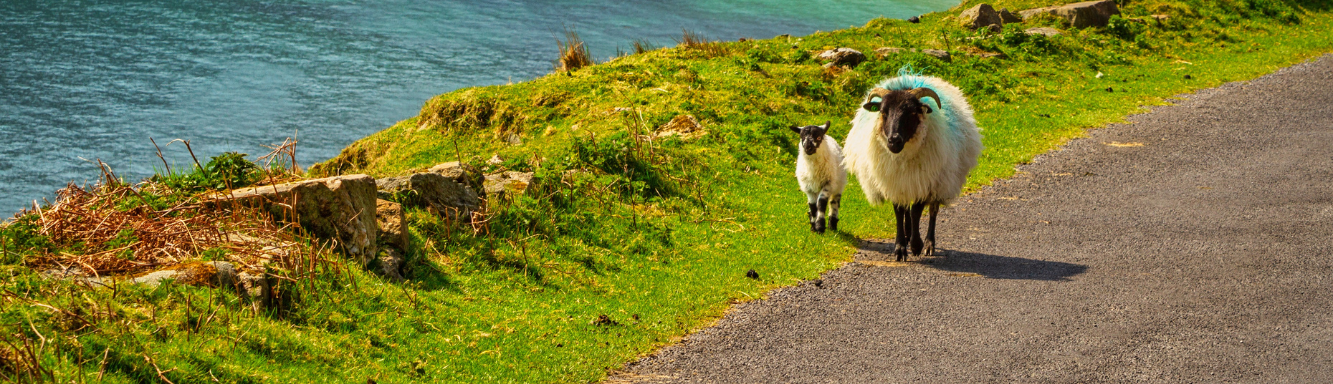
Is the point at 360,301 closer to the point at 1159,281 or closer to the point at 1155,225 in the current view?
the point at 1159,281

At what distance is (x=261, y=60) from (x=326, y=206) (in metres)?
31.1

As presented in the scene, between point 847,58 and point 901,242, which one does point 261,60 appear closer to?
point 847,58

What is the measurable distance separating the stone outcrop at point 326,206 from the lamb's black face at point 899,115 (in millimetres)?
5479

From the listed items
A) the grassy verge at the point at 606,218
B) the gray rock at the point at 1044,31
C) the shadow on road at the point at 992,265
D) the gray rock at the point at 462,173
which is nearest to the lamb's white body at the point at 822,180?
the grassy verge at the point at 606,218

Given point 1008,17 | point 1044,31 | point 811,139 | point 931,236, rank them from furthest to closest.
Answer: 1. point 1008,17
2. point 1044,31
3. point 811,139
4. point 931,236

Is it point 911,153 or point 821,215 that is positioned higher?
point 911,153

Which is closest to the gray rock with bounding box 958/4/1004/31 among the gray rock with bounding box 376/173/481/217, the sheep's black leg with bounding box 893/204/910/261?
the sheep's black leg with bounding box 893/204/910/261

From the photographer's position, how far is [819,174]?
483 inches

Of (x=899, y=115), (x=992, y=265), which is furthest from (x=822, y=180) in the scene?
(x=992, y=265)

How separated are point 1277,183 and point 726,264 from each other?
29.3ft

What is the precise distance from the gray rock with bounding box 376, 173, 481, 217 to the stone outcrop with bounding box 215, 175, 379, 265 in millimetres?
1591

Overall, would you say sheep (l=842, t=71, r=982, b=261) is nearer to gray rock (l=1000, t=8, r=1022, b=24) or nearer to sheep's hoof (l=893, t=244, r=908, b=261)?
sheep's hoof (l=893, t=244, r=908, b=261)

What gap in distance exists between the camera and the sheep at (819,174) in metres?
12.2

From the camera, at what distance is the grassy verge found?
7132 millimetres
